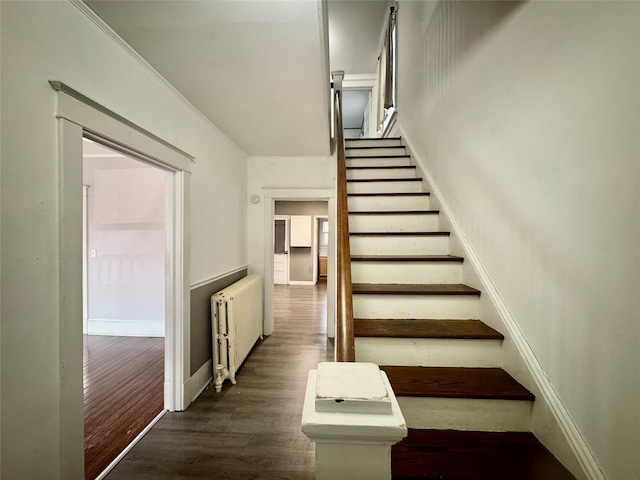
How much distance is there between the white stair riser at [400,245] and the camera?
6.56 ft

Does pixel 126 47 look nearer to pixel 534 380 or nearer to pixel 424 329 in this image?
pixel 424 329

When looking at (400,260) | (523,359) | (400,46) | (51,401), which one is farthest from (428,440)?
(400,46)

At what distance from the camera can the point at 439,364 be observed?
1.37 metres

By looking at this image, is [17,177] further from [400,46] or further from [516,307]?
[400,46]

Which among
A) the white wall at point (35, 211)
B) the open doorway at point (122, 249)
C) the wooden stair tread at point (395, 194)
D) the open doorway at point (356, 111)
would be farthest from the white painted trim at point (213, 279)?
the open doorway at point (356, 111)

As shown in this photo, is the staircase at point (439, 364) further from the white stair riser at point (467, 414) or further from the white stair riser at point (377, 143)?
the white stair riser at point (377, 143)

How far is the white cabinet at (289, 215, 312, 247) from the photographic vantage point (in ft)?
24.0

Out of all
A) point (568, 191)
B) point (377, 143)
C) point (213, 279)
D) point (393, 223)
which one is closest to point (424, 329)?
point (568, 191)

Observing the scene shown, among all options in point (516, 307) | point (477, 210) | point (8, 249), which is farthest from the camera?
point (477, 210)

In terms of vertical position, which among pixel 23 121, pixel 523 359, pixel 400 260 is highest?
pixel 23 121

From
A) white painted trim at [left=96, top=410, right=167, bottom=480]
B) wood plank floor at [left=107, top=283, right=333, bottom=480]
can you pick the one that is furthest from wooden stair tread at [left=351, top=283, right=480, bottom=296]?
white painted trim at [left=96, top=410, right=167, bottom=480]

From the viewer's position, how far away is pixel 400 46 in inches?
148

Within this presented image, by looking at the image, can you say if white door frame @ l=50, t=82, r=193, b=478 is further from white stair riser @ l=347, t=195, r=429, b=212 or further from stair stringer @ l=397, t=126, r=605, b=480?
stair stringer @ l=397, t=126, r=605, b=480

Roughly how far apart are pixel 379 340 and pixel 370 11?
5129 millimetres
